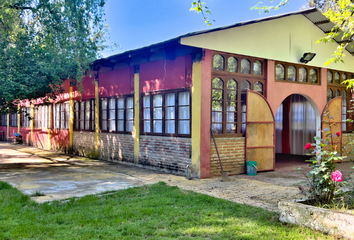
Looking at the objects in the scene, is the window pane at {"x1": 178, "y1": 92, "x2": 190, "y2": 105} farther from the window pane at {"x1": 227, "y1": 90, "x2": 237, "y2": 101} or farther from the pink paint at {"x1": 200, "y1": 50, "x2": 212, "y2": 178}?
the window pane at {"x1": 227, "y1": 90, "x2": 237, "y2": 101}

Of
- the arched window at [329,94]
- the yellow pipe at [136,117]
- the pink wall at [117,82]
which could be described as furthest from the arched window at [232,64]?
the arched window at [329,94]

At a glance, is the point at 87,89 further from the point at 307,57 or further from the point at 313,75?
the point at 313,75

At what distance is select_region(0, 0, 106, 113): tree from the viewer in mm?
8148

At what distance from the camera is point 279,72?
30.9 feet

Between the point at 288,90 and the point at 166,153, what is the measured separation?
4266 mm

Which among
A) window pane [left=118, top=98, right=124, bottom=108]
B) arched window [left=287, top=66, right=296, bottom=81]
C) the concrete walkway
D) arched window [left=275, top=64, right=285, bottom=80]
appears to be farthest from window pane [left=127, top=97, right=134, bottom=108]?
arched window [left=287, top=66, right=296, bottom=81]

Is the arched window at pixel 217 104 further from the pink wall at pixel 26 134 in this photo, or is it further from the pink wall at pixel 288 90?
the pink wall at pixel 26 134

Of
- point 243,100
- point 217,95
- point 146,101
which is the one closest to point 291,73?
point 243,100

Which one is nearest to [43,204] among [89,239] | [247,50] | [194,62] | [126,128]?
[89,239]

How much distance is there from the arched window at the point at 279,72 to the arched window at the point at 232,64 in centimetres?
169

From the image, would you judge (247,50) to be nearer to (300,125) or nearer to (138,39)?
(300,125)

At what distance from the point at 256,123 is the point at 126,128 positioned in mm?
4406

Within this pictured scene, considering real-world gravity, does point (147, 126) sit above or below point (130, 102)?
below

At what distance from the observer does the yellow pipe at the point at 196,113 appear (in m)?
7.63
